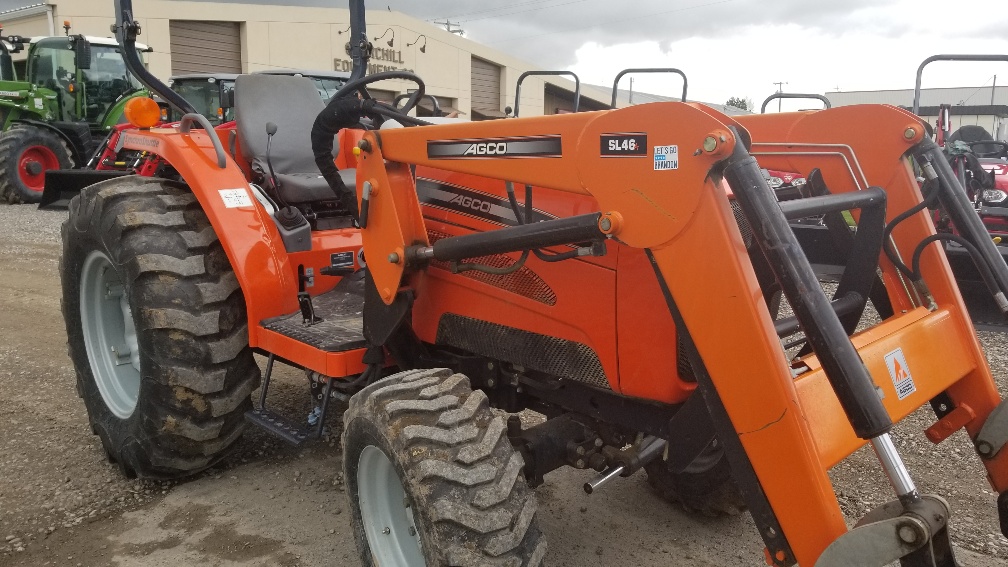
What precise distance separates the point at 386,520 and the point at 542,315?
81 cm

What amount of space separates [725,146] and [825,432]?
2.42ft

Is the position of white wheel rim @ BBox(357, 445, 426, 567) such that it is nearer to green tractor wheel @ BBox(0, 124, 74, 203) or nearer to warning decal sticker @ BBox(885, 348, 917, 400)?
warning decal sticker @ BBox(885, 348, 917, 400)

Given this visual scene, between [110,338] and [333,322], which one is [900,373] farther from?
[110,338]

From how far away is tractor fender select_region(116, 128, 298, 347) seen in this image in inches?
125

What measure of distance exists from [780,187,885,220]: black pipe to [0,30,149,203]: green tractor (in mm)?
13070

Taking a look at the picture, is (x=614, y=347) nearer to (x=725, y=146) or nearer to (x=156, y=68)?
(x=725, y=146)

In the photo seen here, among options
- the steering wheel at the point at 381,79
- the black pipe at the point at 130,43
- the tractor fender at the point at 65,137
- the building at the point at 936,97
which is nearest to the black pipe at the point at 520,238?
the steering wheel at the point at 381,79

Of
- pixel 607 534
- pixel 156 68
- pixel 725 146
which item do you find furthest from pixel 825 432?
pixel 156 68

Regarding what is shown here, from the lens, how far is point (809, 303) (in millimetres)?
1709

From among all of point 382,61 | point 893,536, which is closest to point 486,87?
point 382,61

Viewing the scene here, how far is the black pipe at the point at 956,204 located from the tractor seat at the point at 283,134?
7.53ft

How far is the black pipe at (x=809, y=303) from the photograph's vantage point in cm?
168

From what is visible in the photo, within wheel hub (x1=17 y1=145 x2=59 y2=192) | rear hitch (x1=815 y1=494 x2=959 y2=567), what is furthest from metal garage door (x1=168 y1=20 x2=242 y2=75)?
rear hitch (x1=815 y1=494 x2=959 y2=567)

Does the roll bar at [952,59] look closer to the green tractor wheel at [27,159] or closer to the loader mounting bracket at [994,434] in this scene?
the loader mounting bracket at [994,434]
